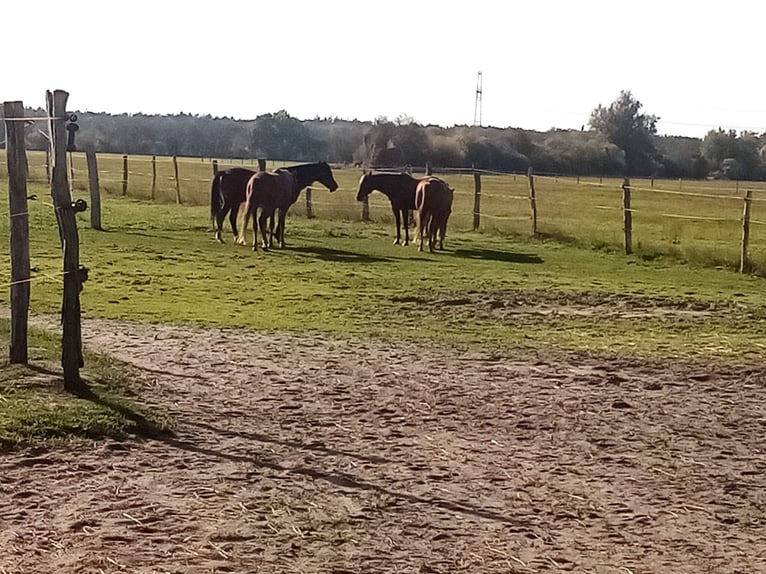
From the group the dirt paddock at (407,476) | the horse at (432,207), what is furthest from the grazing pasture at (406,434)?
the horse at (432,207)

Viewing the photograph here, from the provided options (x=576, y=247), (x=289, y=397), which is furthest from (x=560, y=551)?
(x=576, y=247)

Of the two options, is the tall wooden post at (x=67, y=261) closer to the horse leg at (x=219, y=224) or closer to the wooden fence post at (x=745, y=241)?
the horse leg at (x=219, y=224)

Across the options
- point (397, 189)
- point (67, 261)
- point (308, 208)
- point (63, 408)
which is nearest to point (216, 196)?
point (397, 189)

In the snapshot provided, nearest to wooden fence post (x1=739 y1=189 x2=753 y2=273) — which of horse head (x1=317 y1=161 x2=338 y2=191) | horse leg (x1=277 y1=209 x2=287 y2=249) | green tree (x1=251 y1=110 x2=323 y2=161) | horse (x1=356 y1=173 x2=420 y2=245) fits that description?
horse (x1=356 y1=173 x2=420 y2=245)

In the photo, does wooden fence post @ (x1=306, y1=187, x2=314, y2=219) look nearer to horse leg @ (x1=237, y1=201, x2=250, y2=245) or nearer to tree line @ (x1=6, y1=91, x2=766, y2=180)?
horse leg @ (x1=237, y1=201, x2=250, y2=245)

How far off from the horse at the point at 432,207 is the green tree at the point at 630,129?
2064 inches

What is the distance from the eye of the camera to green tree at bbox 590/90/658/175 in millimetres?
69875

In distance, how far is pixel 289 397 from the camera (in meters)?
7.34

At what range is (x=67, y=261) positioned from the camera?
679 centimetres

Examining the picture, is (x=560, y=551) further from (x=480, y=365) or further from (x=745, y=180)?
(x=745, y=180)

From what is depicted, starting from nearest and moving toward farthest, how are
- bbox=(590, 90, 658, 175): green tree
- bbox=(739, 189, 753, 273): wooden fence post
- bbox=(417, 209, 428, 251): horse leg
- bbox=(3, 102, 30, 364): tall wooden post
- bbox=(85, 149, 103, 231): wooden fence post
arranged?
bbox=(3, 102, 30, 364): tall wooden post → bbox=(739, 189, 753, 273): wooden fence post → bbox=(417, 209, 428, 251): horse leg → bbox=(85, 149, 103, 231): wooden fence post → bbox=(590, 90, 658, 175): green tree

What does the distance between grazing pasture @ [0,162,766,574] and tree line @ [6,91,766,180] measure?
40.6 metres

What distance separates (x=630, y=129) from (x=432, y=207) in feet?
191

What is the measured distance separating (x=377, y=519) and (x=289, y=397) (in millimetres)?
2643
